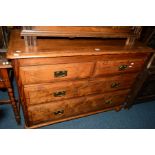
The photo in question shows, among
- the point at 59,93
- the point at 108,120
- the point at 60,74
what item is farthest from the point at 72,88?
the point at 108,120

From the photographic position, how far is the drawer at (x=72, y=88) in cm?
Answer: 140

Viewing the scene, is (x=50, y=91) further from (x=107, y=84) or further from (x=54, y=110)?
(x=107, y=84)

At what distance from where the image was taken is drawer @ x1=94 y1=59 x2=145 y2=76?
1477mm

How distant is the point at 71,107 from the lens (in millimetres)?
1756

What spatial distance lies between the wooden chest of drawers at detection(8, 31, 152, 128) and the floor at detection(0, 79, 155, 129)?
0.64 ft

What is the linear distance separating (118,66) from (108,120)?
3.15 feet

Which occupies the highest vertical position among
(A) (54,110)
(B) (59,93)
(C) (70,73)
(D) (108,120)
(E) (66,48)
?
(E) (66,48)

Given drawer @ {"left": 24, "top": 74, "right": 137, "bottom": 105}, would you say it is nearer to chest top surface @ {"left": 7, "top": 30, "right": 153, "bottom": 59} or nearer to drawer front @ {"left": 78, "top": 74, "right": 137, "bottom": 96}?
drawer front @ {"left": 78, "top": 74, "right": 137, "bottom": 96}

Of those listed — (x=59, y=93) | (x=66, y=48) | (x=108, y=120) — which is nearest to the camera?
(x=66, y=48)

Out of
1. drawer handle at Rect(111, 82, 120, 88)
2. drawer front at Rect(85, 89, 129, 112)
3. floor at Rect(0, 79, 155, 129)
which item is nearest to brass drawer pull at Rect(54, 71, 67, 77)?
drawer front at Rect(85, 89, 129, 112)
